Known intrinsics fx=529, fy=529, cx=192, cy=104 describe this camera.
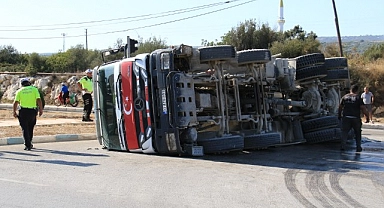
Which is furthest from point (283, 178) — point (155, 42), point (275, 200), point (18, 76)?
point (155, 42)

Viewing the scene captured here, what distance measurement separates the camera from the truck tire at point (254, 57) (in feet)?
31.7

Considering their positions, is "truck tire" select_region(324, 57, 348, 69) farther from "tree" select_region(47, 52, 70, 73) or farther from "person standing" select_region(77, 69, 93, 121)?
"tree" select_region(47, 52, 70, 73)

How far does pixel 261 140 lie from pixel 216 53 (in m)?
1.78

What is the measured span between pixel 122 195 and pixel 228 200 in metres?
1.27

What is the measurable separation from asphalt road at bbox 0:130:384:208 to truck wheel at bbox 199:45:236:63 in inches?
68.6

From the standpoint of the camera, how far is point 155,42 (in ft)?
129

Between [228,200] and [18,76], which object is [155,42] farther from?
[228,200]

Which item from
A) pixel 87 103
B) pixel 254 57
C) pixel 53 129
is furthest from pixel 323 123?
pixel 87 103

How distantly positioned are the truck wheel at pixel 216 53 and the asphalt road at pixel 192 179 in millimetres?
1742

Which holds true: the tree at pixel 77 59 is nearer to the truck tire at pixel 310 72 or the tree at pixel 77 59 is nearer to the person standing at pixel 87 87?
the person standing at pixel 87 87

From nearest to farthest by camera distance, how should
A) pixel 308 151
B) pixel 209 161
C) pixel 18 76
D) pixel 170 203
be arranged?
1. pixel 170 203
2. pixel 209 161
3. pixel 308 151
4. pixel 18 76

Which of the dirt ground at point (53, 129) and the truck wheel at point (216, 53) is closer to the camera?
the truck wheel at point (216, 53)

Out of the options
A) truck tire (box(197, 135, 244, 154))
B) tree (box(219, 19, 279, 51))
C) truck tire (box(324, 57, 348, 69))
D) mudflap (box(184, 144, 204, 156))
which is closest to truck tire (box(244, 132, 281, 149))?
truck tire (box(197, 135, 244, 154))

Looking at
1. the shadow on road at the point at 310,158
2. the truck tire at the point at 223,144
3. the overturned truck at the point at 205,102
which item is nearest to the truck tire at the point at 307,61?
the overturned truck at the point at 205,102
